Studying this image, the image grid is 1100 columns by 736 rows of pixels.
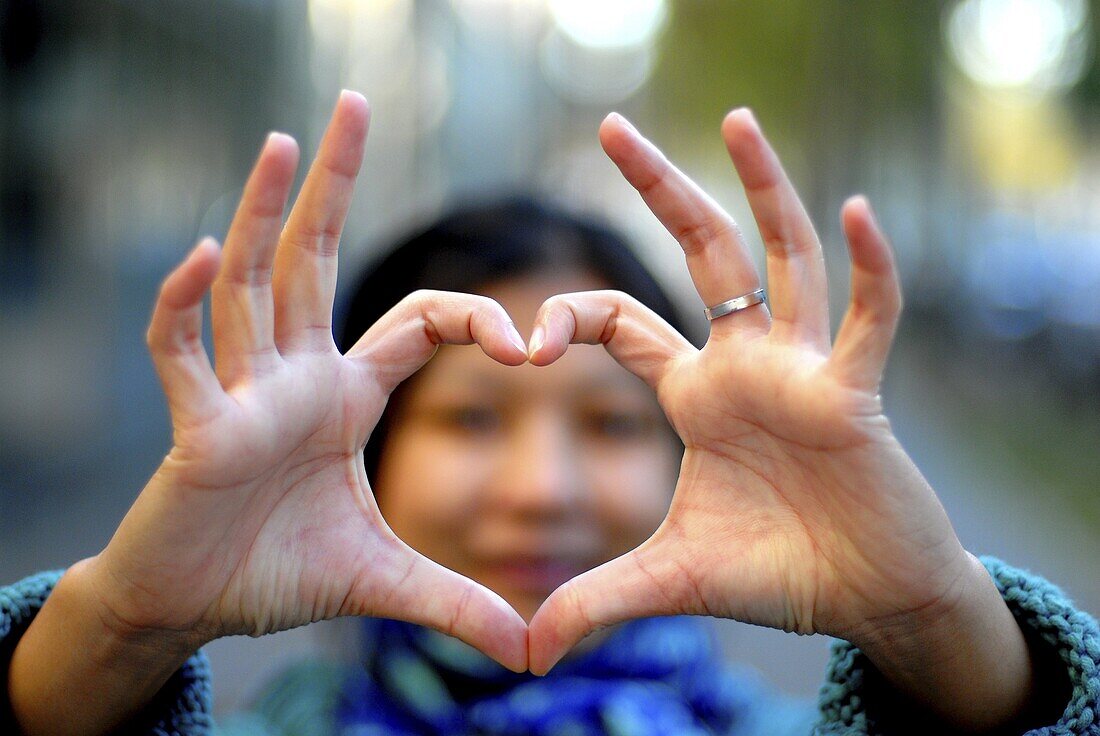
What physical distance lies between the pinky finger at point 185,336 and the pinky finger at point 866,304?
1.67 ft

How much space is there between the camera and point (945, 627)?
0.94 m

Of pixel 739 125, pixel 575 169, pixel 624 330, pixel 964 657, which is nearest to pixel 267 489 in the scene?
pixel 624 330

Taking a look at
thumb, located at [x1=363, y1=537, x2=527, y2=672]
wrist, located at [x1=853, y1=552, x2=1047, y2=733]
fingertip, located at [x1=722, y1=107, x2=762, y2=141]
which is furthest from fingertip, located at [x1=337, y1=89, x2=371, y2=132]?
wrist, located at [x1=853, y1=552, x2=1047, y2=733]

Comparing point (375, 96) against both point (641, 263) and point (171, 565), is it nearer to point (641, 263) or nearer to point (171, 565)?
point (641, 263)

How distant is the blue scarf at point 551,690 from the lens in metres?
1.33

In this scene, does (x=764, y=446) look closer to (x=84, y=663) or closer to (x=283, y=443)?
(x=283, y=443)

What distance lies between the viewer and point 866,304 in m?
0.85

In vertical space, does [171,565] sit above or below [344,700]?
above

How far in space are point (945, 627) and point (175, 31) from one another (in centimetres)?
569

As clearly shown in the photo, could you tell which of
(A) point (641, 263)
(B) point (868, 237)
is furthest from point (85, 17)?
(B) point (868, 237)

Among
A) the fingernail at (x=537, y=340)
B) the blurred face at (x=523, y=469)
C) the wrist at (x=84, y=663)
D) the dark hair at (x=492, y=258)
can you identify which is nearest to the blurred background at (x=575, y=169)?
the dark hair at (x=492, y=258)

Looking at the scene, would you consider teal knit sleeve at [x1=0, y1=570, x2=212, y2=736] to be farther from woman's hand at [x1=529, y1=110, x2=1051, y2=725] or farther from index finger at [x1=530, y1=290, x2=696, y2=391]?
index finger at [x1=530, y1=290, x2=696, y2=391]

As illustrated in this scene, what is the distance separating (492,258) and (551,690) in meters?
0.61

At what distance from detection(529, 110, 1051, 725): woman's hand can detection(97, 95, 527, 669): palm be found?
127 millimetres
